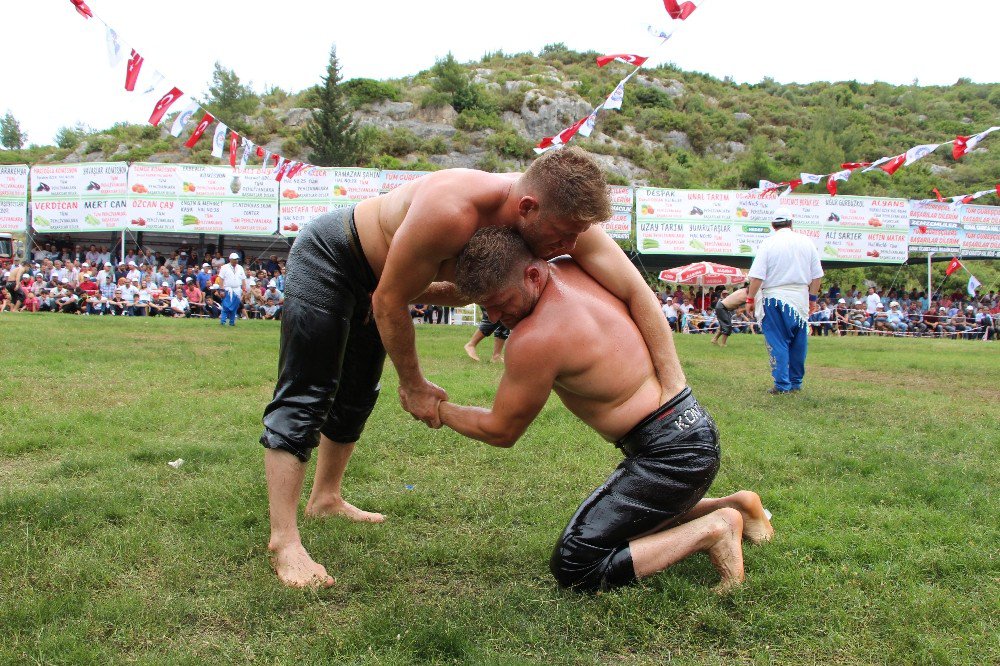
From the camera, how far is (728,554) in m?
2.68

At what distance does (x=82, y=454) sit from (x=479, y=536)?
268 centimetres

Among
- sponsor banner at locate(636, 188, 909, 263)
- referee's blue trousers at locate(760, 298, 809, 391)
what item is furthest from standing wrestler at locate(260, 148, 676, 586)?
sponsor banner at locate(636, 188, 909, 263)

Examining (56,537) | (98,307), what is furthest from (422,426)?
(98,307)

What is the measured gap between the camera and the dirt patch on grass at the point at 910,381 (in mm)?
7816

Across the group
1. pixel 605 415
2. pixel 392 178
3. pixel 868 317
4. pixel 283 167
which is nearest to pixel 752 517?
pixel 605 415

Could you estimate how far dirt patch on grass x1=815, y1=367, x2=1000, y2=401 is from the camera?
7816 mm

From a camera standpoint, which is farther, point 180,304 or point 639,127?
point 639,127

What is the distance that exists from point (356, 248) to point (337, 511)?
1341 mm

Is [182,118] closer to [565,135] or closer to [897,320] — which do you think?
[565,135]

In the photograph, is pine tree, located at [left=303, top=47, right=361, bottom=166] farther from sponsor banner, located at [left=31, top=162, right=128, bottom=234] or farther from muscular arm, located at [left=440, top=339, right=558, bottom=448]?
muscular arm, located at [left=440, top=339, right=558, bottom=448]

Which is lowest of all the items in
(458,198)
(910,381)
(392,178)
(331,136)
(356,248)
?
(910,381)

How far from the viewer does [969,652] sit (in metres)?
2.23

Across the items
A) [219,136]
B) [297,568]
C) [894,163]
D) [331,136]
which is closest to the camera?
[297,568]

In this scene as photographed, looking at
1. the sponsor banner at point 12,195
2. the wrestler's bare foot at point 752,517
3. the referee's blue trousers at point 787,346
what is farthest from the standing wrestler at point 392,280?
the sponsor banner at point 12,195
